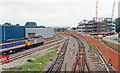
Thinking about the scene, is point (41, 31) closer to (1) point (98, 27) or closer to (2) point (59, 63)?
(2) point (59, 63)

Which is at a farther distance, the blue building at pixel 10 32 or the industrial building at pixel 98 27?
the industrial building at pixel 98 27

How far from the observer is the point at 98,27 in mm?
91188

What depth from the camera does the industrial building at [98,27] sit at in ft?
292

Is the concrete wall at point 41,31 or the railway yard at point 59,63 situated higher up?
the concrete wall at point 41,31

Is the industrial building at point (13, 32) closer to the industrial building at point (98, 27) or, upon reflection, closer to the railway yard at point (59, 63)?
the railway yard at point (59, 63)

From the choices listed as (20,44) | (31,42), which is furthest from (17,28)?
(20,44)

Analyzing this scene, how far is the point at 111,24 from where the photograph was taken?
3767 inches

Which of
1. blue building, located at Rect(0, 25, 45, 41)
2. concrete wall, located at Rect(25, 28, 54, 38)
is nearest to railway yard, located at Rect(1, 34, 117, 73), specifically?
blue building, located at Rect(0, 25, 45, 41)

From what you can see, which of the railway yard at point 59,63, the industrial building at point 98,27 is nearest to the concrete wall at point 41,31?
the railway yard at point 59,63

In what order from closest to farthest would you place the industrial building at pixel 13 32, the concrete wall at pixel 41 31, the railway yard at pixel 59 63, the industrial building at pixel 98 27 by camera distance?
the railway yard at pixel 59 63
the industrial building at pixel 13 32
the concrete wall at pixel 41 31
the industrial building at pixel 98 27

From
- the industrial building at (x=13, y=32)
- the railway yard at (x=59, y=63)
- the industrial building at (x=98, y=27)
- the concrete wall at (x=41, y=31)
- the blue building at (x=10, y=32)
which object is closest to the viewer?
the railway yard at (x=59, y=63)

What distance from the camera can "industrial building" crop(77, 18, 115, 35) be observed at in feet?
292

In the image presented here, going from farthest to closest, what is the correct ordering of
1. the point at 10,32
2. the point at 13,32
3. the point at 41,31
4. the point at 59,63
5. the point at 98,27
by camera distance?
the point at 98,27
the point at 41,31
the point at 13,32
the point at 10,32
the point at 59,63

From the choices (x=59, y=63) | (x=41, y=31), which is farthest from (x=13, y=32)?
(x=59, y=63)
